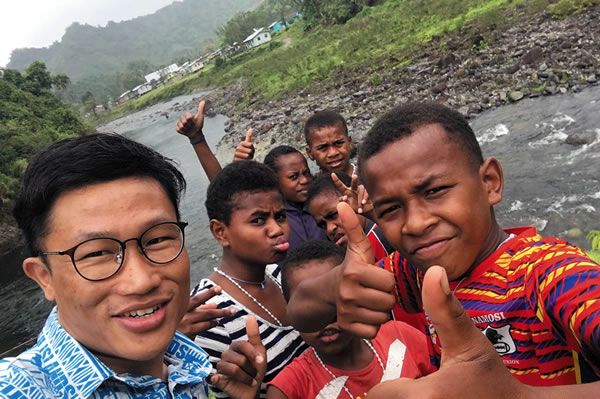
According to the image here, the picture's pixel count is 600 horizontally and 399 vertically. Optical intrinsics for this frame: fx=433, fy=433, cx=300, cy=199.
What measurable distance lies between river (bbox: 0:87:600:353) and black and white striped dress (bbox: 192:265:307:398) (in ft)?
16.7

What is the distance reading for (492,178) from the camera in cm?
174

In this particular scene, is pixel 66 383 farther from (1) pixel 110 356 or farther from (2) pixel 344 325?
(2) pixel 344 325

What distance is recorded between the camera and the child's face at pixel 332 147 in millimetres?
4508

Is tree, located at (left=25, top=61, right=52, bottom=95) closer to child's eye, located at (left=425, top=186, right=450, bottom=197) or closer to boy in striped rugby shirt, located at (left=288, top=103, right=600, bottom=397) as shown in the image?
boy in striped rugby shirt, located at (left=288, top=103, right=600, bottom=397)

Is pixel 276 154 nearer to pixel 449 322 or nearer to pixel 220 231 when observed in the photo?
pixel 220 231

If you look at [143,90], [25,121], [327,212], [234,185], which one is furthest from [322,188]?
[143,90]

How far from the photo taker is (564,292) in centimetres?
120

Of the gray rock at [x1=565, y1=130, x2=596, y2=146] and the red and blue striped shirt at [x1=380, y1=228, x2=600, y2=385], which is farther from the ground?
the red and blue striped shirt at [x1=380, y1=228, x2=600, y2=385]

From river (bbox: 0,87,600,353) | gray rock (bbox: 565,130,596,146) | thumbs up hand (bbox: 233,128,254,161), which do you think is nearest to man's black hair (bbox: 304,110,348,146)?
thumbs up hand (bbox: 233,128,254,161)

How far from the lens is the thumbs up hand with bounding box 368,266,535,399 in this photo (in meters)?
1.01

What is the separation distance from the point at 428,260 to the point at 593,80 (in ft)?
35.0

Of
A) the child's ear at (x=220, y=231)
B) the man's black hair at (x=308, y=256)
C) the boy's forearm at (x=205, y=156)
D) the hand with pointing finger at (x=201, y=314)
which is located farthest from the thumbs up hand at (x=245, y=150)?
the hand with pointing finger at (x=201, y=314)

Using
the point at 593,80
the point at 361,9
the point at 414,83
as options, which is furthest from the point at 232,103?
the point at 593,80

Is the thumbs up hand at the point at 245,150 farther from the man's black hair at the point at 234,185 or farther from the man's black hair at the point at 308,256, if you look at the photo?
the man's black hair at the point at 308,256
